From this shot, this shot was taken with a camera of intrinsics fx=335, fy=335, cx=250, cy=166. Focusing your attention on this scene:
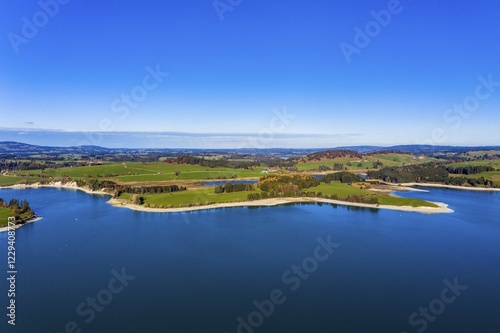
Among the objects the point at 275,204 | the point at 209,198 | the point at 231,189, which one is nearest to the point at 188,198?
the point at 209,198

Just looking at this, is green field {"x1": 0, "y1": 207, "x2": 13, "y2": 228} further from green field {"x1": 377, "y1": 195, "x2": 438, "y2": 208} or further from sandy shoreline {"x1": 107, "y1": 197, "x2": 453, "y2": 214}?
green field {"x1": 377, "y1": 195, "x2": 438, "y2": 208}

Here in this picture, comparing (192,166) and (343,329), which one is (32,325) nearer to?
(343,329)

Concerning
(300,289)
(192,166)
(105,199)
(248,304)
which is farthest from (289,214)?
(192,166)

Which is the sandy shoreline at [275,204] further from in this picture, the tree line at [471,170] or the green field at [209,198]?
the tree line at [471,170]

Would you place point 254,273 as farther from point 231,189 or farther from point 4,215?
point 231,189

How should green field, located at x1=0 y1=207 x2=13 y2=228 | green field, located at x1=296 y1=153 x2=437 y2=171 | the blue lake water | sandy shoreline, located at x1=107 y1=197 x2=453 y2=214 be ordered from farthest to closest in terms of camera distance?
green field, located at x1=296 y1=153 x2=437 y2=171 < sandy shoreline, located at x1=107 y1=197 x2=453 y2=214 < green field, located at x1=0 y1=207 x2=13 y2=228 < the blue lake water

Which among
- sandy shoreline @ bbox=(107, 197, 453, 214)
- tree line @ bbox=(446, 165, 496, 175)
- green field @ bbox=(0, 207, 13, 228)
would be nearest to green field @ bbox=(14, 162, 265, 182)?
sandy shoreline @ bbox=(107, 197, 453, 214)

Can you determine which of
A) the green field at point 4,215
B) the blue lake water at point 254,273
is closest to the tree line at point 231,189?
the blue lake water at point 254,273

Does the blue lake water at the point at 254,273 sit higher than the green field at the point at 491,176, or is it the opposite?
the green field at the point at 491,176
